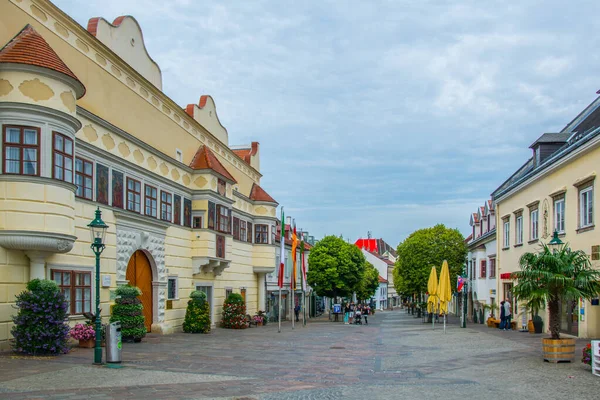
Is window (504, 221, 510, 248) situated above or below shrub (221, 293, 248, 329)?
above

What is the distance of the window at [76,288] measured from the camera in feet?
61.0

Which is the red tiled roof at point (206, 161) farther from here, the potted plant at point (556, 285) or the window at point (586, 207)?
the potted plant at point (556, 285)

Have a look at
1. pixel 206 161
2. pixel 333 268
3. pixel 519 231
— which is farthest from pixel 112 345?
pixel 333 268

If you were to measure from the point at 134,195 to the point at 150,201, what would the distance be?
1.47 meters

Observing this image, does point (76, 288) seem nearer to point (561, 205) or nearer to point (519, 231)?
point (561, 205)

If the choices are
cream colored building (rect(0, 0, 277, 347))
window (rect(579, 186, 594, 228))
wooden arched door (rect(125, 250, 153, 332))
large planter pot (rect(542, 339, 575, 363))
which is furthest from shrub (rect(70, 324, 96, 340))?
window (rect(579, 186, 594, 228))

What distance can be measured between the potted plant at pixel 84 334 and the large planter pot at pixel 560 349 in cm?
1264

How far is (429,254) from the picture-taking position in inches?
2040

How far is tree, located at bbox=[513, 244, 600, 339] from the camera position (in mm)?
16484

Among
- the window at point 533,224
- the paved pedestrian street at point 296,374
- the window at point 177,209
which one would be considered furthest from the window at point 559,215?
the window at point 177,209

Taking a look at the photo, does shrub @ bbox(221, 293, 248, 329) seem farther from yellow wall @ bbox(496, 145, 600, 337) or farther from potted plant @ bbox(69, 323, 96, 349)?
yellow wall @ bbox(496, 145, 600, 337)

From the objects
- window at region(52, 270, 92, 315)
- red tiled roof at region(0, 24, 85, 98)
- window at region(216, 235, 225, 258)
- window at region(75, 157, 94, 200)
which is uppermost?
red tiled roof at region(0, 24, 85, 98)

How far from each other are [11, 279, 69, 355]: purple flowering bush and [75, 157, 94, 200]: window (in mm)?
4578

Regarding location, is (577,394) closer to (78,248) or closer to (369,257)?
(78,248)
